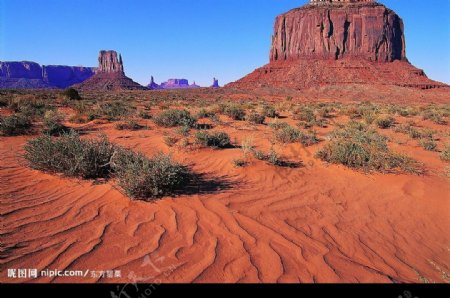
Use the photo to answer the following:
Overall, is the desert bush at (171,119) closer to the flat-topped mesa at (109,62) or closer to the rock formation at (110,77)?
the rock formation at (110,77)

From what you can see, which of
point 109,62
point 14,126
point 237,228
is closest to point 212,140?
point 237,228

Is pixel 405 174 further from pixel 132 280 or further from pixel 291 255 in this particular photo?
pixel 132 280

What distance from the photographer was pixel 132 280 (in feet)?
8.43

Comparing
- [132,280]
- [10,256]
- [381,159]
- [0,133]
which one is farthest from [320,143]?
[0,133]

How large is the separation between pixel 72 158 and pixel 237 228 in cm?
301

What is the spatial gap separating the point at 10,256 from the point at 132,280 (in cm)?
121

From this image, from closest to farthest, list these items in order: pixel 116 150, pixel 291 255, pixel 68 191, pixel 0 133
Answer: pixel 291 255
pixel 68 191
pixel 116 150
pixel 0 133

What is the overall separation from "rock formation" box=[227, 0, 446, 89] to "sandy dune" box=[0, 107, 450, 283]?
56.9 m

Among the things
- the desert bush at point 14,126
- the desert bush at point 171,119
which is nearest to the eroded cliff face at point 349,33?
the desert bush at point 171,119

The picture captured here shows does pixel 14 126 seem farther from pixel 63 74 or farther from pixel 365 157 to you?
pixel 63 74

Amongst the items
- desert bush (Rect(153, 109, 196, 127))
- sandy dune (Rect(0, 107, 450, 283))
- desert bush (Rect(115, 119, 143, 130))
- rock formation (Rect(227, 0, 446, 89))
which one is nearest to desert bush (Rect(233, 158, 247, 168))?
sandy dune (Rect(0, 107, 450, 283))

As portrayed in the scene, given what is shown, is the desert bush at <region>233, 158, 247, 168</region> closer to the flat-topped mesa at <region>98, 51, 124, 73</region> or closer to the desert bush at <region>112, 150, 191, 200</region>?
the desert bush at <region>112, 150, 191, 200</region>

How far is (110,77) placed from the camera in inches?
4087

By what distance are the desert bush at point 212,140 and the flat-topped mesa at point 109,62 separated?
11839 cm
